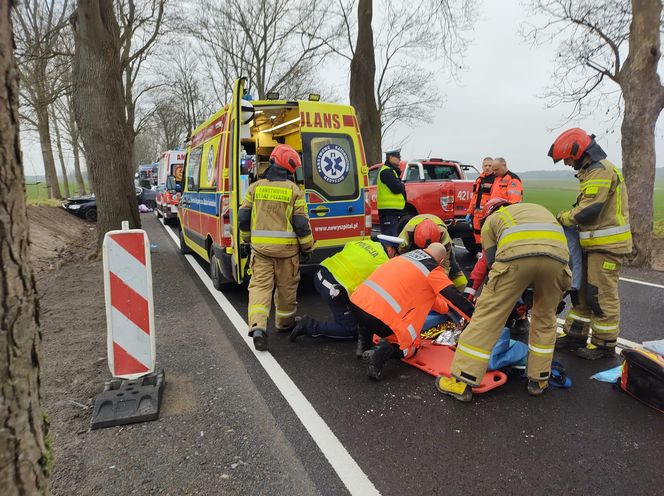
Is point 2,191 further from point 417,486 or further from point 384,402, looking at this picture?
point 384,402

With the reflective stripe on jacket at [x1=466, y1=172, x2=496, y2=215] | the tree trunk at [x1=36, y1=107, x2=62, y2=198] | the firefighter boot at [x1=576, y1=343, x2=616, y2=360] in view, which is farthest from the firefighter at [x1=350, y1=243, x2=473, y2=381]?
the tree trunk at [x1=36, y1=107, x2=62, y2=198]

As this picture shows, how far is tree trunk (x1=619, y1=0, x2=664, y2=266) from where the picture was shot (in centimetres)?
764

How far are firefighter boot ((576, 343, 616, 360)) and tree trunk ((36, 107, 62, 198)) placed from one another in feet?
72.0

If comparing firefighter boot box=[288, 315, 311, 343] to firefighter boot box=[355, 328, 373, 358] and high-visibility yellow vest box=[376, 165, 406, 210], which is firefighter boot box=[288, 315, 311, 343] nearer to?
firefighter boot box=[355, 328, 373, 358]

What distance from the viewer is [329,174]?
579 centimetres

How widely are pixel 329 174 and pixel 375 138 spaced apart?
9.25 meters

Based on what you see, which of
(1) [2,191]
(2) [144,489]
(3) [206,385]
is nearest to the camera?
(1) [2,191]

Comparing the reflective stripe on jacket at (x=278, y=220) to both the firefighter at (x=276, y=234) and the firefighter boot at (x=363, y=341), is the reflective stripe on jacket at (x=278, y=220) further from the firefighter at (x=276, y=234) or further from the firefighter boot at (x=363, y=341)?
the firefighter boot at (x=363, y=341)

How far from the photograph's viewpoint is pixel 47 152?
21188 millimetres

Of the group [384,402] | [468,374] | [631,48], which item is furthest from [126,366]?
[631,48]

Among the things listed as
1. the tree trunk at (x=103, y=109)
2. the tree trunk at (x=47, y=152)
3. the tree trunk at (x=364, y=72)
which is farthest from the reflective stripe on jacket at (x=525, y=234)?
the tree trunk at (x=47, y=152)

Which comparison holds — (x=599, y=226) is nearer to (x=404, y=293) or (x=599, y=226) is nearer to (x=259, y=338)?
(x=404, y=293)

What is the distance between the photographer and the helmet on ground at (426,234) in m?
4.08

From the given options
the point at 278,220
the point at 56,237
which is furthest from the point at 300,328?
the point at 56,237
